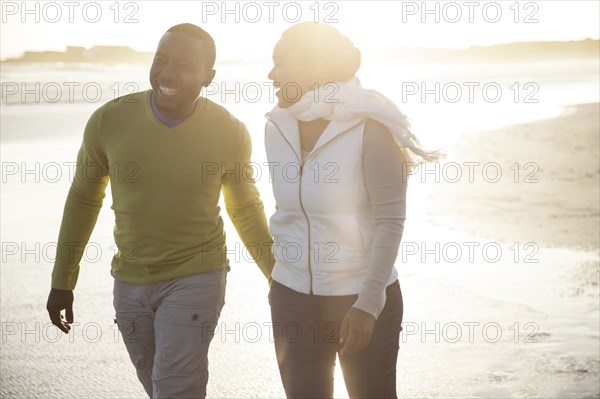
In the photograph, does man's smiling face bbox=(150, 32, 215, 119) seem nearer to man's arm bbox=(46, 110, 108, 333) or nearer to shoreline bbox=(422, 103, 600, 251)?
man's arm bbox=(46, 110, 108, 333)

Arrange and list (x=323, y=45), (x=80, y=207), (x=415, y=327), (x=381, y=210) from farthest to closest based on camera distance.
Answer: (x=415, y=327) → (x=80, y=207) → (x=323, y=45) → (x=381, y=210)

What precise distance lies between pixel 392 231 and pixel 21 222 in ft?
24.3

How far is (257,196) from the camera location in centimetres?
352

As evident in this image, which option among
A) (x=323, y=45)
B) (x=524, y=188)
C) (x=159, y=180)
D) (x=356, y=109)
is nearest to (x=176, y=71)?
(x=159, y=180)

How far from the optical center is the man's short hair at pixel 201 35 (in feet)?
10.6

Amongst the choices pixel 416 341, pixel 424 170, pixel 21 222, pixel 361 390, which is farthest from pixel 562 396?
pixel 424 170

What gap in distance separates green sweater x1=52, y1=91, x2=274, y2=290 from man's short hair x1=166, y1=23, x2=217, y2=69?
169 millimetres

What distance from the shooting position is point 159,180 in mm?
3178

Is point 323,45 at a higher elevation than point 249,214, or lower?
higher

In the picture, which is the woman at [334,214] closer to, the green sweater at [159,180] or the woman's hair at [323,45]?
the woman's hair at [323,45]

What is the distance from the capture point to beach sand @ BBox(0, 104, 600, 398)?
15.9ft

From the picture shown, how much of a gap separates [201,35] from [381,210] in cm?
110

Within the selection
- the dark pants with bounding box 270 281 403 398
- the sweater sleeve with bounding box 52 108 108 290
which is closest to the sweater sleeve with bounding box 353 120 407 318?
the dark pants with bounding box 270 281 403 398

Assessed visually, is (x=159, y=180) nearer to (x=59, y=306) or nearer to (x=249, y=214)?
(x=249, y=214)
